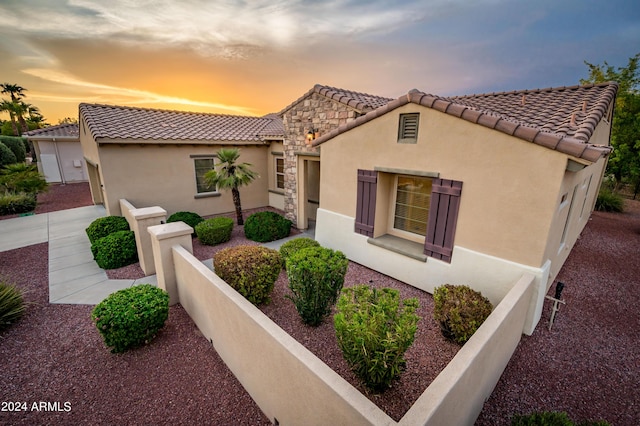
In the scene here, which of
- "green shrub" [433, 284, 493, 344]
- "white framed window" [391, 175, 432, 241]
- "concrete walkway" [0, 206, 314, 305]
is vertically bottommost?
"concrete walkway" [0, 206, 314, 305]

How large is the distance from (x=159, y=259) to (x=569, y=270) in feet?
34.0

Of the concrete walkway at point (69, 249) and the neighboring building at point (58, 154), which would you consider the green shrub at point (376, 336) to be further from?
the neighboring building at point (58, 154)

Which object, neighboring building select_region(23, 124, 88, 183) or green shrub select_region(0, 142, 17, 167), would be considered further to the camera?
green shrub select_region(0, 142, 17, 167)

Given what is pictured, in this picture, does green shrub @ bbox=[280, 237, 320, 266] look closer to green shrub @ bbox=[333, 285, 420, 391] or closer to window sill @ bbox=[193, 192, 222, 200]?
green shrub @ bbox=[333, 285, 420, 391]

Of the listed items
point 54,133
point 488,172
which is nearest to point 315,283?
point 488,172

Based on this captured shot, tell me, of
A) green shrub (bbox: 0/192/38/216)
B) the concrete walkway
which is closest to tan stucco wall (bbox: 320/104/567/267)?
the concrete walkway

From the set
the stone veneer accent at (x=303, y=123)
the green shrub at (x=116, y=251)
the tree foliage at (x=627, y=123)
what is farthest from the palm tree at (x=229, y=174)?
the tree foliage at (x=627, y=123)

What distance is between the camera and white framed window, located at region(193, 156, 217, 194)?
11.2 m

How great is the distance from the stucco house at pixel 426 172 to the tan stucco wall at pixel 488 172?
0.7 inches

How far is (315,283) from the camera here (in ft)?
14.3

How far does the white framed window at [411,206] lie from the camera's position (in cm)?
608

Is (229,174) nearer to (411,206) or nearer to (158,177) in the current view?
(158,177)

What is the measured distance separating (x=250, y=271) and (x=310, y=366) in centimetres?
277

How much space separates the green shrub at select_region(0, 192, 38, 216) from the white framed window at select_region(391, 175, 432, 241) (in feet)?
55.9
